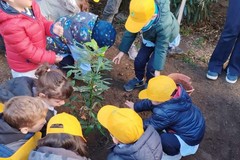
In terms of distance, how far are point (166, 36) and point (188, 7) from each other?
73.9 inches

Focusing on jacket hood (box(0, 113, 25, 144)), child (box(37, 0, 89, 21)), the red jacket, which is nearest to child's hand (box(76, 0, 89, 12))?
child (box(37, 0, 89, 21))

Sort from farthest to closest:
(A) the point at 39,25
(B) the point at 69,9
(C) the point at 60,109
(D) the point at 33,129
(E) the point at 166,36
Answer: (B) the point at 69,9, (C) the point at 60,109, (E) the point at 166,36, (A) the point at 39,25, (D) the point at 33,129

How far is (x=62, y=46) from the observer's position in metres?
3.76

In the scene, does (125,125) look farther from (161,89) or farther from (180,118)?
(180,118)

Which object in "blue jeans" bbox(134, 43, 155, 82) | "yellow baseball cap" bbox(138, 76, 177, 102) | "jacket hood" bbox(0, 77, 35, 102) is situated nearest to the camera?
"jacket hood" bbox(0, 77, 35, 102)

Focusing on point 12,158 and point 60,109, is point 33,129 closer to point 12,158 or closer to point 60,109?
point 12,158

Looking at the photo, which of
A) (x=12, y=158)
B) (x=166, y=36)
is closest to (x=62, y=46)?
(x=166, y=36)

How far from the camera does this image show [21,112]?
233cm

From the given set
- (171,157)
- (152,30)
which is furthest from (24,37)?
(171,157)

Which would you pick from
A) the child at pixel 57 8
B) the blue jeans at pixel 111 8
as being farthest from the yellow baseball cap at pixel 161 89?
the blue jeans at pixel 111 8

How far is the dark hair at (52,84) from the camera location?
2691 millimetres

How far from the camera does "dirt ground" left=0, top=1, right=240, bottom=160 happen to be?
3426mm

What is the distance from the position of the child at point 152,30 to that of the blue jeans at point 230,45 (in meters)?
0.72

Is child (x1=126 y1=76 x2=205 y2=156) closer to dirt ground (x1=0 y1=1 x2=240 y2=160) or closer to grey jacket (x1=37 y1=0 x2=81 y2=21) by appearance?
dirt ground (x1=0 y1=1 x2=240 y2=160)
